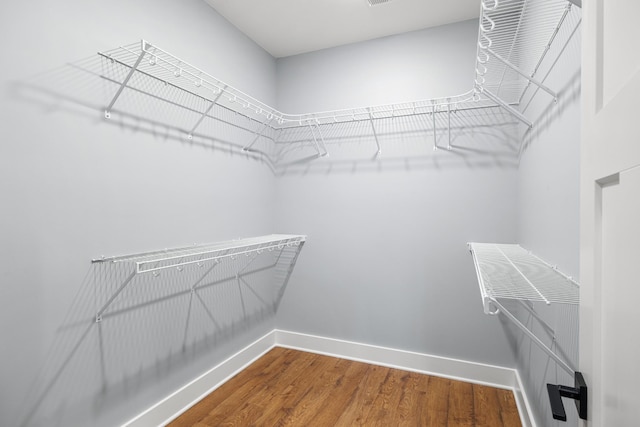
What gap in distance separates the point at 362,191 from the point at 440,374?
145cm

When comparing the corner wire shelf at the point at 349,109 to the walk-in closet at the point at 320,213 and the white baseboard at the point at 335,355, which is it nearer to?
the walk-in closet at the point at 320,213

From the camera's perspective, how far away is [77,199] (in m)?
1.36

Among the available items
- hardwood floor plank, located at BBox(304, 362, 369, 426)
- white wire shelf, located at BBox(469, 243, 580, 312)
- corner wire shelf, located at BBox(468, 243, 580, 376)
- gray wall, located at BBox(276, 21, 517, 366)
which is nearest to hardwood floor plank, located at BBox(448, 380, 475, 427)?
gray wall, located at BBox(276, 21, 517, 366)

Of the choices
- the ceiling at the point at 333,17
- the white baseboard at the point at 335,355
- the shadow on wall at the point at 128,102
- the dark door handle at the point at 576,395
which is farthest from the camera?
the ceiling at the point at 333,17

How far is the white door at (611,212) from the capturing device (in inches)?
17.0

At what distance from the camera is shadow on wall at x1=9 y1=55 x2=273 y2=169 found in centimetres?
127

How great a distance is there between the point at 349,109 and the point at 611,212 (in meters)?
2.00

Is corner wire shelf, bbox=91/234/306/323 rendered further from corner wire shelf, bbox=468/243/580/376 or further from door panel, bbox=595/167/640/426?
door panel, bbox=595/167/640/426

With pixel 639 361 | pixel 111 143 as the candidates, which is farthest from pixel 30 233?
pixel 639 361

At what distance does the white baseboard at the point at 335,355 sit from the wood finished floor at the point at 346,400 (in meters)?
0.05

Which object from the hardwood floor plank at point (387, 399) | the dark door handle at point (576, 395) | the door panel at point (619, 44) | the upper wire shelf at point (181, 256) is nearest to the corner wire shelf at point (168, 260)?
the upper wire shelf at point (181, 256)

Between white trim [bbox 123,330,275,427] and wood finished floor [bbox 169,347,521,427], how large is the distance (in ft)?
0.15

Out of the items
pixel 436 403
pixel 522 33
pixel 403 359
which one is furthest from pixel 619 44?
pixel 403 359

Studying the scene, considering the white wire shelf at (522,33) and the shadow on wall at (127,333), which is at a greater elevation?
the white wire shelf at (522,33)
